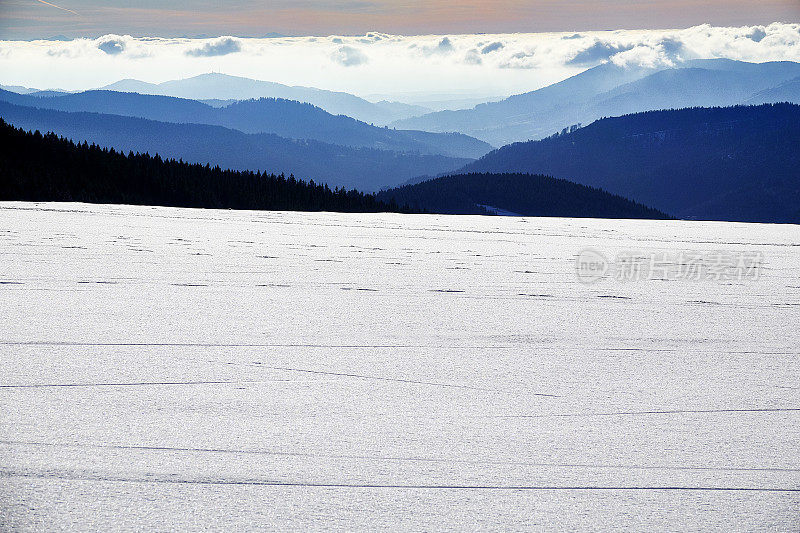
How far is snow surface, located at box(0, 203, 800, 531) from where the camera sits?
2.04 m

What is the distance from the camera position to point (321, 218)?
32.8ft

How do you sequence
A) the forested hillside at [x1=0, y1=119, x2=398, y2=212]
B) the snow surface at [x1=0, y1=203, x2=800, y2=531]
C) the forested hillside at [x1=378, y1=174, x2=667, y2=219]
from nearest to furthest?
the snow surface at [x1=0, y1=203, x2=800, y2=531] < the forested hillside at [x1=0, y1=119, x2=398, y2=212] < the forested hillside at [x1=378, y1=174, x2=667, y2=219]

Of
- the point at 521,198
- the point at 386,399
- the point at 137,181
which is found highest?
the point at 521,198

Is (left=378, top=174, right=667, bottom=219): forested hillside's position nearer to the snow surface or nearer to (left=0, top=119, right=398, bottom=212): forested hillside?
(left=0, top=119, right=398, bottom=212): forested hillside

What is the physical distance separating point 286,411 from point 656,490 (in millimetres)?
1309

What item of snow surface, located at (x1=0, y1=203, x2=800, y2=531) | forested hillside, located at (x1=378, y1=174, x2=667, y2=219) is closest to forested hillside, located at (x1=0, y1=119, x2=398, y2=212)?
snow surface, located at (x1=0, y1=203, x2=800, y2=531)

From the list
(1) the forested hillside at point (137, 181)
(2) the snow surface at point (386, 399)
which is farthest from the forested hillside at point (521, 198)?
(2) the snow surface at point (386, 399)

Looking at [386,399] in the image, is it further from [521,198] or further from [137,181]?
[521,198]

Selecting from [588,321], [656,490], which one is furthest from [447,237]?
[656,490]

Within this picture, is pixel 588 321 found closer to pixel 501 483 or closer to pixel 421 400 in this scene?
pixel 421 400

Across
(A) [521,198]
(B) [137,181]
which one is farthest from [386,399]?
(A) [521,198]

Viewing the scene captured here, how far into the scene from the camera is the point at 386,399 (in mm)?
2771

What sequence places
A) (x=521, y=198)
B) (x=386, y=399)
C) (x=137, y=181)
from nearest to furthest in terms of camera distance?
(x=386, y=399), (x=137, y=181), (x=521, y=198)

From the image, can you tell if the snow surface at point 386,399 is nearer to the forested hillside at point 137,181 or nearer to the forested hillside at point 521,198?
the forested hillside at point 137,181
